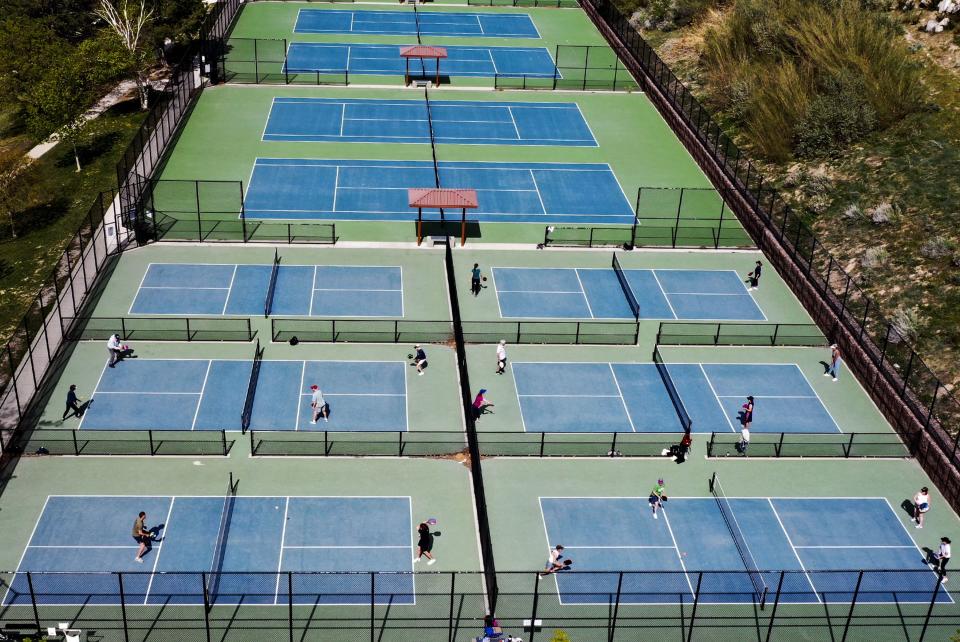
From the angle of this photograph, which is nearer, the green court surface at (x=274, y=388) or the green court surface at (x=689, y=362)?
the green court surface at (x=274, y=388)

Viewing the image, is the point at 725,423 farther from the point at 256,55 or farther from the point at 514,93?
the point at 256,55

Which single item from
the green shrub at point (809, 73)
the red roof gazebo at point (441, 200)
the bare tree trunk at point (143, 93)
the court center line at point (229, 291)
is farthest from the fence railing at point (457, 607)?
the bare tree trunk at point (143, 93)

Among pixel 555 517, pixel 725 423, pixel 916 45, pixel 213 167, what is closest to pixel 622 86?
pixel 916 45

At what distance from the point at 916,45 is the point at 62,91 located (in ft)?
148

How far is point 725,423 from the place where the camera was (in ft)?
117

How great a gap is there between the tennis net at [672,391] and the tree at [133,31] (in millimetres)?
38346

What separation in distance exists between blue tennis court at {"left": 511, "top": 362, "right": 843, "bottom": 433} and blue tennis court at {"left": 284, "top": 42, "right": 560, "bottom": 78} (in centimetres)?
3524

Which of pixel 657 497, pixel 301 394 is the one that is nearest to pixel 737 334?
pixel 657 497

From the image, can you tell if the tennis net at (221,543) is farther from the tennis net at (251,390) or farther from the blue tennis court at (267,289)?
the blue tennis court at (267,289)

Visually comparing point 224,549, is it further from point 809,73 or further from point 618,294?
point 809,73

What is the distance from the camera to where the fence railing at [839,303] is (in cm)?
3403

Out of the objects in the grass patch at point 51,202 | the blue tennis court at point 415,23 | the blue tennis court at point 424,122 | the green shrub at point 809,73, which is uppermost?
the green shrub at point 809,73

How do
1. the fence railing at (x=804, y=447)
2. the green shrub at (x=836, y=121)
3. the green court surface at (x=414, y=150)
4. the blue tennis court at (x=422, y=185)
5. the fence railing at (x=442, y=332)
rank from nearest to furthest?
1. the fence railing at (x=804, y=447)
2. the fence railing at (x=442, y=332)
3. the green court surface at (x=414, y=150)
4. the blue tennis court at (x=422, y=185)
5. the green shrub at (x=836, y=121)

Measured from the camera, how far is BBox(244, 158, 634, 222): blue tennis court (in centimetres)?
4984
